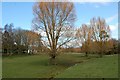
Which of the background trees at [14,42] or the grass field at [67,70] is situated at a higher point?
the background trees at [14,42]

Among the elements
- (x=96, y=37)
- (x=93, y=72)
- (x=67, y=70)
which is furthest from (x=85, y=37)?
(x=93, y=72)

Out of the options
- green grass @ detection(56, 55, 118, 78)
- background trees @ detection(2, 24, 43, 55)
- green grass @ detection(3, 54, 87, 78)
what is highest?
background trees @ detection(2, 24, 43, 55)

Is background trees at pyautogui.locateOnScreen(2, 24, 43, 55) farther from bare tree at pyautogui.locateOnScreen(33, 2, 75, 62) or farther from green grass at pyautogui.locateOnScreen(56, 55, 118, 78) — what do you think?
green grass at pyautogui.locateOnScreen(56, 55, 118, 78)

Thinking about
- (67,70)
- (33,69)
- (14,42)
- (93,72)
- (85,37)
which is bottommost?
(33,69)

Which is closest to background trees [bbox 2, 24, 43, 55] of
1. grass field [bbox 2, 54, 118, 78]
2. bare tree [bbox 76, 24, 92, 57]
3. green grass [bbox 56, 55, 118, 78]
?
bare tree [bbox 76, 24, 92, 57]

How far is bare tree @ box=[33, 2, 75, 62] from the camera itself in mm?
37250

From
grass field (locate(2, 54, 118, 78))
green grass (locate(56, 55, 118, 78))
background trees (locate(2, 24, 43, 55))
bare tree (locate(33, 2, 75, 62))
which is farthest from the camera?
background trees (locate(2, 24, 43, 55))

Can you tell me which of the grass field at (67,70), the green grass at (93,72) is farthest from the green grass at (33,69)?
the green grass at (93,72)

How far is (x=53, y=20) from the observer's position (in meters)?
37.2

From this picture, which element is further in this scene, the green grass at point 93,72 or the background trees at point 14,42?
the background trees at point 14,42

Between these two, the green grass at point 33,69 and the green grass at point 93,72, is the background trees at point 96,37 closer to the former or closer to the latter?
the green grass at point 33,69

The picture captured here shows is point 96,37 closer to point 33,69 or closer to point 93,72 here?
point 33,69

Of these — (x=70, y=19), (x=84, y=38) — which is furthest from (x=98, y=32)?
(x=70, y=19)

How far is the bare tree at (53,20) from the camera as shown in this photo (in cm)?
3725
